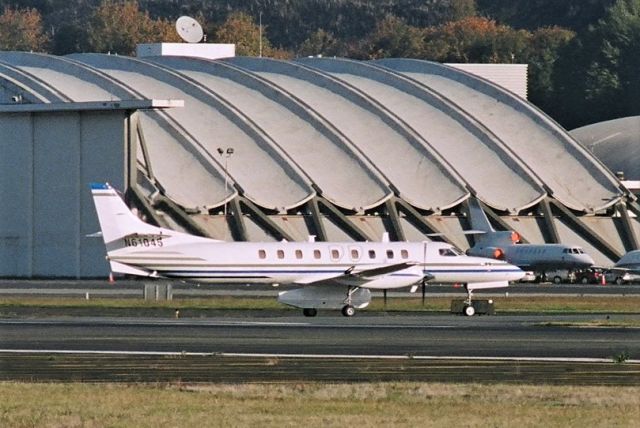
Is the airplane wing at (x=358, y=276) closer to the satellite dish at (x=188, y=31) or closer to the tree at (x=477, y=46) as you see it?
the satellite dish at (x=188, y=31)

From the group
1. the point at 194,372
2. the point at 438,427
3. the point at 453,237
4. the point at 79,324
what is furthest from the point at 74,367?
the point at 453,237

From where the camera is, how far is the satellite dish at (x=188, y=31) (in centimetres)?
12270

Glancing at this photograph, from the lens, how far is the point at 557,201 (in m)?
103

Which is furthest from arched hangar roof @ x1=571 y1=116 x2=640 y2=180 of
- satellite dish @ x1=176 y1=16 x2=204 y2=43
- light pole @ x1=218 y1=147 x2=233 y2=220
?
light pole @ x1=218 y1=147 x2=233 y2=220

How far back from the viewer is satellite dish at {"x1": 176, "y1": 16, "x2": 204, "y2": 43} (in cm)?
12270

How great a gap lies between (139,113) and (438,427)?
71.0m

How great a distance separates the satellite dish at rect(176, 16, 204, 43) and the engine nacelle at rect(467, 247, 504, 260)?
119ft

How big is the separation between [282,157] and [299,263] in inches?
1529

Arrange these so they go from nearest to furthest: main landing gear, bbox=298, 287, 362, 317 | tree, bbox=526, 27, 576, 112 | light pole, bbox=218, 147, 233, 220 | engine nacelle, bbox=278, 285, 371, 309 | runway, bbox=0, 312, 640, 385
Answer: runway, bbox=0, 312, 640, 385, main landing gear, bbox=298, 287, 362, 317, engine nacelle, bbox=278, 285, 371, 309, light pole, bbox=218, 147, 233, 220, tree, bbox=526, 27, 576, 112

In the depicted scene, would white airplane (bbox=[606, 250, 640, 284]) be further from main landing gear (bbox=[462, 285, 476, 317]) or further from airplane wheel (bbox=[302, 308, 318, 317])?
airplane wheel (bbox=[302, 308, 318, 317])

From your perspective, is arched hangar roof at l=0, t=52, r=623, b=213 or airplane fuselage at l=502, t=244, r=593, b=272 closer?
airplane fuselage at l=502, t=244, r=593, b=272

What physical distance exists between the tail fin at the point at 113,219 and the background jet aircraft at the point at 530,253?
35.5 metres

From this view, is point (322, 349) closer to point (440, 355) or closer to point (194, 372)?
point (440, 355)

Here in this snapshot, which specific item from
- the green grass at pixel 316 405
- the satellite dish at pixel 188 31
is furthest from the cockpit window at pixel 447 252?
the satellite dish at pixel 188 31
